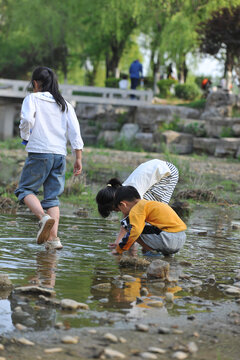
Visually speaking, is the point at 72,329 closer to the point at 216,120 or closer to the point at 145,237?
the point at 145,237

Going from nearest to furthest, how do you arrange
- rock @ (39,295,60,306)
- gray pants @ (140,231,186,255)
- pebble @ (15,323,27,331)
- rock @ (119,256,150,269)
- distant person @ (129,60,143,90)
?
1. pebble @ (15,323,27,331)
2. rock @ (39,295,60,306)
3. rock @ (119,256,150,269)
4. gray pants @ (140,231,186,255)
5. distant person @ (129,60,143,90)

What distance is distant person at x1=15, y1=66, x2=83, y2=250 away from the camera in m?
5.81

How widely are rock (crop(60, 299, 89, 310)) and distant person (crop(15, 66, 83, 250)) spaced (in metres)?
2.01

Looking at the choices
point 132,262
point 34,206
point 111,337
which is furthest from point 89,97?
point 111,337

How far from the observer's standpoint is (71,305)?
366 cm

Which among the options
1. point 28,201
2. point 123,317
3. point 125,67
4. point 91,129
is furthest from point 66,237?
point 125,67

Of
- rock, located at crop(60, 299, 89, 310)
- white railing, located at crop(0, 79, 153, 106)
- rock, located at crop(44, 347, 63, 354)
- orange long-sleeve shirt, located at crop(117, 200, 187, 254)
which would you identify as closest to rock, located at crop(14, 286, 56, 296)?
rock, located at crop(60, 299, 89, 310)

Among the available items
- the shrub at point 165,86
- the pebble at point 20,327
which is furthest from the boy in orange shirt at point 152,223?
the shrub at point 165,86

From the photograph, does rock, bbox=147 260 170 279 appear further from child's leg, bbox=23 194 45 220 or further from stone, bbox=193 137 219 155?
stone, bbox=193 137 219 155

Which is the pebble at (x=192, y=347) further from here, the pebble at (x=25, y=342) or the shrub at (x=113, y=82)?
the shrub at (x=113, y=82)

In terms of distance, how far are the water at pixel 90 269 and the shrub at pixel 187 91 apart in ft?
84.3

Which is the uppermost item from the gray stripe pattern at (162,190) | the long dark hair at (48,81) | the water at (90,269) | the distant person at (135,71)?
the distant person at (135,71)

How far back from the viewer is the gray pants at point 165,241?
222 inches

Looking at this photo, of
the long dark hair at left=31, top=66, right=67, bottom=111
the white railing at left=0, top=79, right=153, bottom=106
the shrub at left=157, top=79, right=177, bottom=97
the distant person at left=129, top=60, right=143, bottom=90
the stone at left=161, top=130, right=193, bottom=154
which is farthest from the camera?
the shrub at left=157, top=79, right=177, bottom=97
